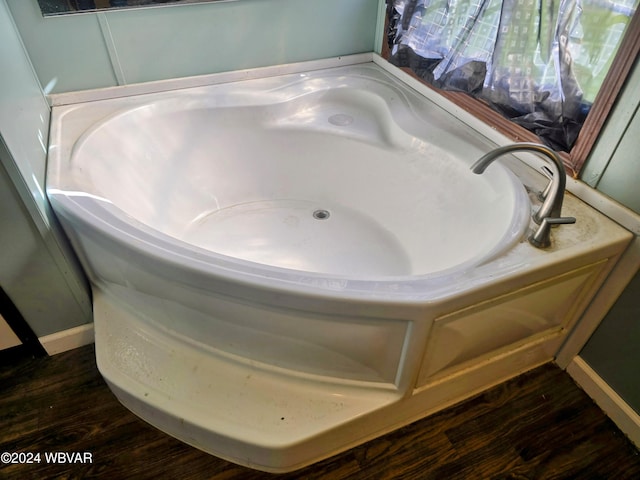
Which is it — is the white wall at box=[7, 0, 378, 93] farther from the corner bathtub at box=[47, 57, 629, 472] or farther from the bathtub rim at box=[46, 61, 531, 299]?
the bathtub rim at box=[46, 61, 531, 299]

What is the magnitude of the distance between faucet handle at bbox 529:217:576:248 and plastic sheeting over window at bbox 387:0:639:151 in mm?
292

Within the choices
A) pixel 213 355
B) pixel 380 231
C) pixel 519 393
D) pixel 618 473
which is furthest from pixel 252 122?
pixel 618 473

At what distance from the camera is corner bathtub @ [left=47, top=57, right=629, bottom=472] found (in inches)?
40.1

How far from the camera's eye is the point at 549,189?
112cm

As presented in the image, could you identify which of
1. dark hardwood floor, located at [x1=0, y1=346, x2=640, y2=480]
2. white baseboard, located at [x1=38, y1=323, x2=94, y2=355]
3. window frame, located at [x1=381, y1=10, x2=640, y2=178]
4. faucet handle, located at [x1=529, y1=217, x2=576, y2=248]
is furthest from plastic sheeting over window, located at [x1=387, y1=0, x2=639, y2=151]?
white baseboard, located at [x1=38, y1=323, x2=94, y2=355]

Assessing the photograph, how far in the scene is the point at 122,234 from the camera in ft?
3.55

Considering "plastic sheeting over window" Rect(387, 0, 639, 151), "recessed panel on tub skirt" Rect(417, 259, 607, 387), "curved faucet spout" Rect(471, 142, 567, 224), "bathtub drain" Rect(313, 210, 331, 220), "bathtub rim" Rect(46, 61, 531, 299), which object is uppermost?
"plastic sheeting over window" Rect(387, 0, 639, 151)

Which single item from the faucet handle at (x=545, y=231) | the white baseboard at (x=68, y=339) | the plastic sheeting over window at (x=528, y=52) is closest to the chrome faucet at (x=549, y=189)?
the faucet handle at (x=545, y=231)

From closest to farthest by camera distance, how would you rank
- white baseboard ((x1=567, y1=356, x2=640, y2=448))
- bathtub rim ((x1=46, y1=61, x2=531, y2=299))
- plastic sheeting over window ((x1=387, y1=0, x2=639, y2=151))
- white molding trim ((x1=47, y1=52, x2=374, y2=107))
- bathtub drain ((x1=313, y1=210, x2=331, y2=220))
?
bathtub rim ((x1=46, y1=61, x2=531, y2=299)) → plastic sheeting over window ((x1=387, y1=0, x2=639, y2=151)) → white baseboard ((x1=567, y1=356, x2=640, y2=448)) → white molding trim ((x1=47, y1=52, x2=374, y2=107)) → bathtub drain ((x1=313, y1=210, x2=331, y2=220))

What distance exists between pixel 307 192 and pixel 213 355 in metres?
0.88

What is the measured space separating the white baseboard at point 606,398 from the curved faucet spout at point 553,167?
0.55m

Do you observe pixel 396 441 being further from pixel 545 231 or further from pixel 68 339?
pixel 68 339

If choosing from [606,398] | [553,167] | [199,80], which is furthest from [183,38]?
[606,398]

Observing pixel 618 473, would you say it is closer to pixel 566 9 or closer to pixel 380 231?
pixel 380 231
